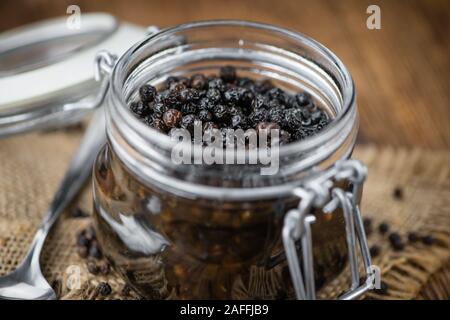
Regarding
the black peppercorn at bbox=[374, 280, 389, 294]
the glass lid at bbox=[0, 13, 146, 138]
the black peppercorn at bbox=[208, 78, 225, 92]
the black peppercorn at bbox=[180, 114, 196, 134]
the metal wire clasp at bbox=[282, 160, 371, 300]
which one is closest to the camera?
the metal wire clasp at bbox=[282, 160, 371, 300]

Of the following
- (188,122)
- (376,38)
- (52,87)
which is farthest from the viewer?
(376,38)

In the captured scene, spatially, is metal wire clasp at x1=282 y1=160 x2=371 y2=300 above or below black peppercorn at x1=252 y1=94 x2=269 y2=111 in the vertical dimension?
below

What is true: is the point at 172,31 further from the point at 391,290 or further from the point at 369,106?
the point at 369,106

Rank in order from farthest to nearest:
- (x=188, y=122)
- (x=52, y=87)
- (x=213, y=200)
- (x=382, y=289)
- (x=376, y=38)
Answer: (x=376, y=38)
(x=52, y=87)
(x=382, y=289)
(x=188, y=122)
(x=213, y=200)

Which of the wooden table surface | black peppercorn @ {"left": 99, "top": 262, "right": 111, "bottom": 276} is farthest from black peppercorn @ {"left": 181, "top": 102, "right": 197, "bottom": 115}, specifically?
the wooden table surface

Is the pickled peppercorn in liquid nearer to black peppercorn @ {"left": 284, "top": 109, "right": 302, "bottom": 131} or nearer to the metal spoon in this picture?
black peppercorn @ {"left": 284, "top": 109, "right": 302, "bottom": 131}

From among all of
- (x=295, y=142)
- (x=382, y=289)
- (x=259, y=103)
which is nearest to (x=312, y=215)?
(x=295, y=142)

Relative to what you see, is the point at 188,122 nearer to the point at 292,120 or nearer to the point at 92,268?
the point at 292,120

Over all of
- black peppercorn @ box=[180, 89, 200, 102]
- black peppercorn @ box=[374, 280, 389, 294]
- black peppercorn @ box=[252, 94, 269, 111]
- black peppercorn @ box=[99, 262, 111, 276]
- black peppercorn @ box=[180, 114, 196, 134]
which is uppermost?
A: black peppercorn @ box=[180, 89, 200, 102]
